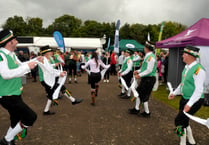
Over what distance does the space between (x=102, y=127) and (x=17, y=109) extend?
84.1 inches

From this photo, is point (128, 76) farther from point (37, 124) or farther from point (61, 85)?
point (37, 124)

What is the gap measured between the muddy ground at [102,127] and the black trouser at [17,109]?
74 centimetres

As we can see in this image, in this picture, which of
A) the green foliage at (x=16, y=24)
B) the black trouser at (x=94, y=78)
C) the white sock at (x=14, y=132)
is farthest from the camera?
the green foliage at (x=16, y=24)

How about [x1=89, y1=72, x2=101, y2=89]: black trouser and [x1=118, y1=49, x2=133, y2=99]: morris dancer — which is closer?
[x1=89, y1=72, x2=101, y2=89]: black trouser

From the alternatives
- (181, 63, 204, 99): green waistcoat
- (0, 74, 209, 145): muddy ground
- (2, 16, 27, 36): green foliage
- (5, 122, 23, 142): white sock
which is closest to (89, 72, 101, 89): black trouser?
(0, 74, 209, 145): muddy ground

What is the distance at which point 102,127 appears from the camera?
425 cm

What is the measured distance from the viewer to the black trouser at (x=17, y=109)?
2750 millimetres

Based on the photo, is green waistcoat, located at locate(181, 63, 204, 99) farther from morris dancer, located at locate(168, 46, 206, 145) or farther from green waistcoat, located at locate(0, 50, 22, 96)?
green waistcoat, located at locate(0, 50, 22, 96)

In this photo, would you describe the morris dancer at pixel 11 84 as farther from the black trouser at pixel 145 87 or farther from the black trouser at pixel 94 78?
the black trouser at pixel 94 78

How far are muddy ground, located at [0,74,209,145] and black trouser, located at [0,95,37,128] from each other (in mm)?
743

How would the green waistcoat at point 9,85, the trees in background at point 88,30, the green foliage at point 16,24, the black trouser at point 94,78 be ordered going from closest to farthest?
the green waistcoat at point 9,85, the black trouser at point 94,78, the green foliage at point 16,24, the trees in background at point 88,30

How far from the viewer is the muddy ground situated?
3.57 m

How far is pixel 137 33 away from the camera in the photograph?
51875 mm

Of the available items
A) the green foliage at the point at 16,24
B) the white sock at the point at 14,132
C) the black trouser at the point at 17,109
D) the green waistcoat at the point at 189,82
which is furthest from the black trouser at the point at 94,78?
the green foliage at the point at 16,24
